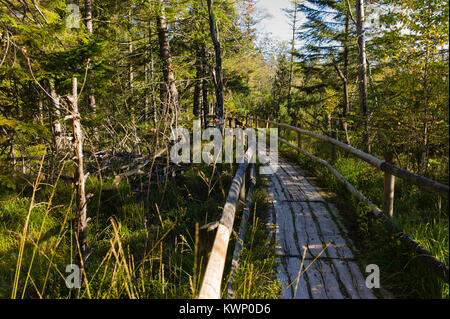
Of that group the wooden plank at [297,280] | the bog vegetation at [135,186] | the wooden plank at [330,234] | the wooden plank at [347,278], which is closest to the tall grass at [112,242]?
the bog vegetation at [135,186]

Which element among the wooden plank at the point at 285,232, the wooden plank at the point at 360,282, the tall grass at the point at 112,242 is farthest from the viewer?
the wooden plank at the point at 285,232

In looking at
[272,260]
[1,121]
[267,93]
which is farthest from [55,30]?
[267,93]

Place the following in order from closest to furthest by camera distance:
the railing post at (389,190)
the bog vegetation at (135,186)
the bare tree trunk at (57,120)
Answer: the bare tree trunk at (57,120) → the bog vegetation at (135,186) → the railing post at (389,190)

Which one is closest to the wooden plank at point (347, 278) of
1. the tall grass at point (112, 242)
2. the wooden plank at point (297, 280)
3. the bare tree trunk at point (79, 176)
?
the wooden plank at point (297, 280)

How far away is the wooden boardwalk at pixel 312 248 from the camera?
2.67 metres

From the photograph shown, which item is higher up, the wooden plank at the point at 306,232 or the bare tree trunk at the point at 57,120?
the bare tree trunk at the point at 57,120

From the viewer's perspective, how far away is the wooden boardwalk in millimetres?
2674

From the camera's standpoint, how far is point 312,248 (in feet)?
11.2

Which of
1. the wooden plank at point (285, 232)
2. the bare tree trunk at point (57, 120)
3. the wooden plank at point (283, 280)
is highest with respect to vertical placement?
the bare tree trunk at point (57, 120)

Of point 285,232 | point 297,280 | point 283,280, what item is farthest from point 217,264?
point 285,232

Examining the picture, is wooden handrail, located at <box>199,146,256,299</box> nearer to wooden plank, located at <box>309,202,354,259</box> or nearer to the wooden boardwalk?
the wooden boardwalk

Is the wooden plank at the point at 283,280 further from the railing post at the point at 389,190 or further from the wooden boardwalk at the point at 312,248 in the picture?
the railing post at the point at 389,190

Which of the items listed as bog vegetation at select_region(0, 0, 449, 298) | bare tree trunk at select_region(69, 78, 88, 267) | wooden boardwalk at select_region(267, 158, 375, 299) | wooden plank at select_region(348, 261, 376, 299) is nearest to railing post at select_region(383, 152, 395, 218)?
bog vegetation at select_region(0, 0, 449, 298)

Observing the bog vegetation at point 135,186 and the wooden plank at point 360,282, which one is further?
the wooden plank at point 360,282
